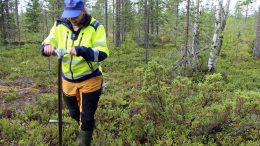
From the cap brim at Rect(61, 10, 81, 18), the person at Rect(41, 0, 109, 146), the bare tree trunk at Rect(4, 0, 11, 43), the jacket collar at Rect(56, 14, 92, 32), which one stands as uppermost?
the bare tree trunk at Rect(4, 0, 11, 43)

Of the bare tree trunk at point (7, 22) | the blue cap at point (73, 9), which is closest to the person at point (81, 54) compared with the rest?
the blue cap at point (73, 9)

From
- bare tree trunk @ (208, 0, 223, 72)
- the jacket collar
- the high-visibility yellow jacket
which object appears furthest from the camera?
bare tree trunk @ (208, 0, 223, 72)

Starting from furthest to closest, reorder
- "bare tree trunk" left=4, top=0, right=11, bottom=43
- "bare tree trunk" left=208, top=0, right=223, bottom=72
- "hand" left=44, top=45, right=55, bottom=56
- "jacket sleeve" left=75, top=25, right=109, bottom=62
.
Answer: "bare tree trunk" left=4, top=0, right=11, bottom=43, "bare tree trunk" left=208, top=0, right=223, bottom=72, "hand" left=44, top=45, right=55, bottom=56, "jacket sleeve" left=75, top=25, right=109, bottom=62

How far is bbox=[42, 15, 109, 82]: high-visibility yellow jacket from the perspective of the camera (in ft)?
12.9

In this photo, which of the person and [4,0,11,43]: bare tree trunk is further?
[4,0,11,43]: bare tree trunk

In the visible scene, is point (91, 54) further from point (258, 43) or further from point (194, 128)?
point (258, 43)

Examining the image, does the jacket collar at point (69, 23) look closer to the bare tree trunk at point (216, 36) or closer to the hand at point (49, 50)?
the hand at point (49, 50)

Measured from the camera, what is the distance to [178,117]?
5793mm

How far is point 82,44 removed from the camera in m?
3.99

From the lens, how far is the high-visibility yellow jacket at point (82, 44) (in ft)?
12.9

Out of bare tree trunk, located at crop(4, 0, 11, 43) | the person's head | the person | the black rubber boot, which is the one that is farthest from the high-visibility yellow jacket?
bare tree trunk, located at crop(4, 0, 11, 43)

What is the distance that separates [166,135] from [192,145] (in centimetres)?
54

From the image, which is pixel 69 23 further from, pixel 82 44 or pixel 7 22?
pixel 7 22

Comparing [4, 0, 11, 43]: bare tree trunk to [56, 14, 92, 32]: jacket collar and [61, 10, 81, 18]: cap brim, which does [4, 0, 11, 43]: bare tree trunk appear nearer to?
[56, 14, 92, 32]: jacket collar
